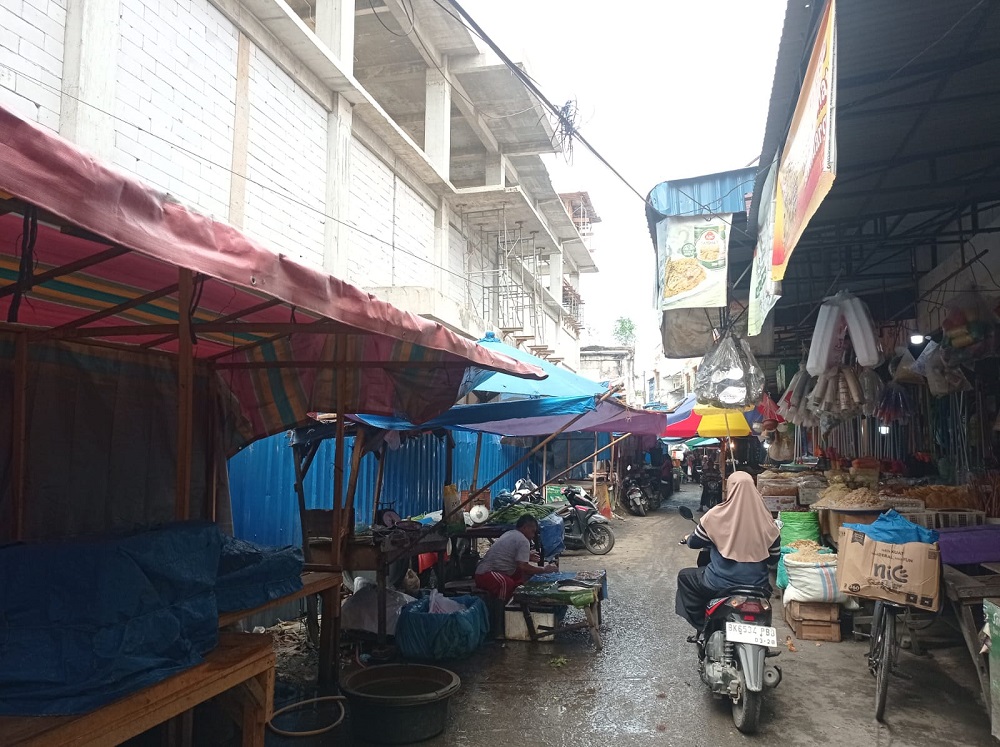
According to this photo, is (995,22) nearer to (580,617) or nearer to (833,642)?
(833,642)

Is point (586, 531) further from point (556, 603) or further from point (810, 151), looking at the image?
point (810, 151)

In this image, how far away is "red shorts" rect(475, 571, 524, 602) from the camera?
23.7ft

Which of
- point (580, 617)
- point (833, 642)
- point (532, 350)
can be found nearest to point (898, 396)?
point (833, 642)

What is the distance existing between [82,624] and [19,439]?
226 cm

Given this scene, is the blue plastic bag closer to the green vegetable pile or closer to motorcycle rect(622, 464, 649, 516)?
the green vegetable pile

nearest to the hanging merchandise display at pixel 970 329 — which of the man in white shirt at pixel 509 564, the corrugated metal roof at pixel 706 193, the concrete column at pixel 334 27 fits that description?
the corrugated metal roof at pixel 706 193

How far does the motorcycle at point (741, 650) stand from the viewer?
181 inches

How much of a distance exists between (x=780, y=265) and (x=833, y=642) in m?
4.43

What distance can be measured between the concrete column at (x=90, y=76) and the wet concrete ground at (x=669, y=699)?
533 centimetres

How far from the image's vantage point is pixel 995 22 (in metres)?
3.62

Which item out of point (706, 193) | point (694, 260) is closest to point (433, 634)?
point (694, 260)

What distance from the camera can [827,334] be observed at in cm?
672

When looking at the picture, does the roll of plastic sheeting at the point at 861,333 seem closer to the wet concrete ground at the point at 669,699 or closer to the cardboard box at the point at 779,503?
the wet concrete ground at the point at 669,699

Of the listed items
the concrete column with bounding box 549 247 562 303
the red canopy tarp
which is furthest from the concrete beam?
the concrete column with bounding box 549 247 562 303
